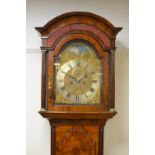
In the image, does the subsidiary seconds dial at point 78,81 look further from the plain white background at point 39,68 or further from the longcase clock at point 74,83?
the plain white background at point 39,68

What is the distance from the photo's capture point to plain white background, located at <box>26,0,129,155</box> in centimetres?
246

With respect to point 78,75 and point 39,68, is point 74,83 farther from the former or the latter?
point 39,68

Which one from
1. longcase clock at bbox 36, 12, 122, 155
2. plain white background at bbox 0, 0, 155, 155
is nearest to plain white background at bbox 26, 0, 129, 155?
longcase clock at bbox 36, 12, 122, 155

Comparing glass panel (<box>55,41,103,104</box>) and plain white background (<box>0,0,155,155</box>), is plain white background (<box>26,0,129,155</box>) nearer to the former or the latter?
glass panel (<box>55,41,103,104</box>)

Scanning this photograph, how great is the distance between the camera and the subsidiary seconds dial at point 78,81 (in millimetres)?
2076

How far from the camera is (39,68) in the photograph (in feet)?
8.13
